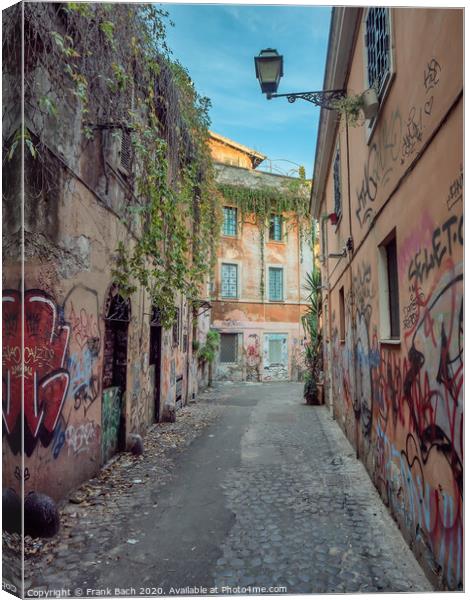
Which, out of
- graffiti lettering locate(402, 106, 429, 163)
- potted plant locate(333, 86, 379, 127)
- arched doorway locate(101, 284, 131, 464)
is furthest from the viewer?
arched doorway locate(101, 284, 131, 464)

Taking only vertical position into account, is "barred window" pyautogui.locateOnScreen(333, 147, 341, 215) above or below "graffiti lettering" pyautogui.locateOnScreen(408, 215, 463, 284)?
above

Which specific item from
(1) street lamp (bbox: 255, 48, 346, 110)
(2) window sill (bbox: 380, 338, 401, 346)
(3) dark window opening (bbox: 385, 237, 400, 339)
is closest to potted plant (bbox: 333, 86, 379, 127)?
(1) street lamp (bbox: 255, 48, 346, 110)

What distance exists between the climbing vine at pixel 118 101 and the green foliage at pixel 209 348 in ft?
23.2

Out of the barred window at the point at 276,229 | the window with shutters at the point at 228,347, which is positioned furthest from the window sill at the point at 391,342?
the barred window at the point at 276,229

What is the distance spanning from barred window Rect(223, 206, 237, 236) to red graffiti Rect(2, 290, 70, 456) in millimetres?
15951

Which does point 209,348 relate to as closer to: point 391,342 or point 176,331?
point 176,331

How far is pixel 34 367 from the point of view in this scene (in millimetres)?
3750

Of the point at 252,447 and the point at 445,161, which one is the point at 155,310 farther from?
the point at 445,161

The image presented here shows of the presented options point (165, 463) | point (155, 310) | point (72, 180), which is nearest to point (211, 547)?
point (165, 463)

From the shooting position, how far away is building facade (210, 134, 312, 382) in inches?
769

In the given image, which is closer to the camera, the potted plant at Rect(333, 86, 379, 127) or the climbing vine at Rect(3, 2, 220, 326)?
the climbing vine at Rect(3, 2, 220, 326)

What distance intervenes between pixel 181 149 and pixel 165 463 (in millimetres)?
5888

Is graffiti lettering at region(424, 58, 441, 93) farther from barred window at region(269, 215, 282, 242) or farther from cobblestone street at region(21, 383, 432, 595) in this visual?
barred window at region(269, 215, 282, 242)

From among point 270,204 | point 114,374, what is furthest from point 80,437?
point 270,204
